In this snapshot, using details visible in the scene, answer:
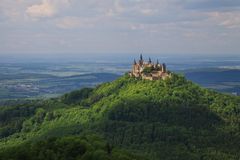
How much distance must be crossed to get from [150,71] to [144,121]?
31.2 meters

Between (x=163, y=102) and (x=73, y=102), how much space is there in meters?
46.7

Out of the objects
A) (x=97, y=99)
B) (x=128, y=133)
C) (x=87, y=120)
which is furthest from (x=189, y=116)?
(x=97, y=99)

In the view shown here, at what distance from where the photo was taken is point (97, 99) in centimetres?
15938

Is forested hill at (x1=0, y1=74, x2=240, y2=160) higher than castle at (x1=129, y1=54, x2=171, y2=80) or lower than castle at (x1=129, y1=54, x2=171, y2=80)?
lower

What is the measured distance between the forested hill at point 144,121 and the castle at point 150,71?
2.50 meters

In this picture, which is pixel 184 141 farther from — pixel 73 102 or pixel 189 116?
pixel 73 102

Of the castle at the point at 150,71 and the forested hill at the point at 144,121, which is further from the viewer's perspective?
the castle at the point at 150,71

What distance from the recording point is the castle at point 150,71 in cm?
15162

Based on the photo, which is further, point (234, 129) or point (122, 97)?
point (122, 97)

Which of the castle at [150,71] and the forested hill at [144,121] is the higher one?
the castle at [150,71]

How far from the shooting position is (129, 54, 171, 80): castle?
151625 millimetres

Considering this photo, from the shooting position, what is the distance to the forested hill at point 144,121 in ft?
351

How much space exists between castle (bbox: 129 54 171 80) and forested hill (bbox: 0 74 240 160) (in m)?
2.50

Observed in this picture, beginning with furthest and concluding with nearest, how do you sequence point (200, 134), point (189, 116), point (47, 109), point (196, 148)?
point (47, 109) < point (189, 116) < point (200, 134) < point (196, 148)
